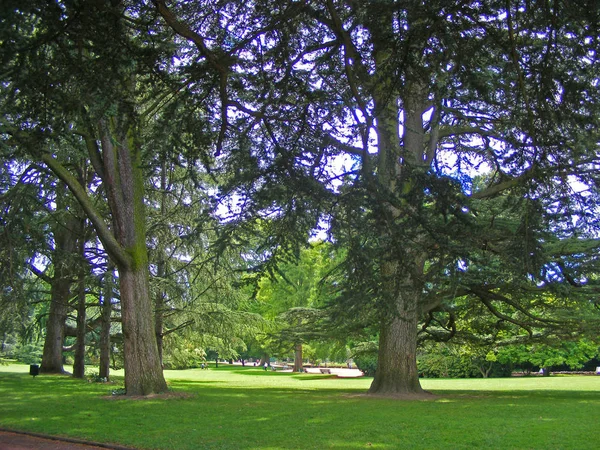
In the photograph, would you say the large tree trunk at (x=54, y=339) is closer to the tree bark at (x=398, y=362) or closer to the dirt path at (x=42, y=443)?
the tree bark at (x=398, y=362)

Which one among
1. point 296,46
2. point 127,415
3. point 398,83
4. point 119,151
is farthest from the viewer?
point 119,151

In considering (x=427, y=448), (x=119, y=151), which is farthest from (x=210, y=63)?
(x=119, y=151)

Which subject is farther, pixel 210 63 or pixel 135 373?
pixel 135 373

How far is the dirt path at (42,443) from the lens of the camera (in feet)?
26.8

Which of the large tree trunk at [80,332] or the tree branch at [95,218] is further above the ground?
the tree branch at [95,218]

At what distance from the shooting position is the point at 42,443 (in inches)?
335

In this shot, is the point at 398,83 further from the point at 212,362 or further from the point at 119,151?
the point at 212,362

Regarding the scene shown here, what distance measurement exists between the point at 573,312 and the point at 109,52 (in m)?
15.1

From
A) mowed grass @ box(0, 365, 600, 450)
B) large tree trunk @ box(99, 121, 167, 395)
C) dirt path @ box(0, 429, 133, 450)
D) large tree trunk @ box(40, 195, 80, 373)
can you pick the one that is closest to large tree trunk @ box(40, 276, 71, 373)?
large tree trunk @ box(40, 195, 80, 373)

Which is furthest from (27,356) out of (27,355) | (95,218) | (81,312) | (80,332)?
(95,218)

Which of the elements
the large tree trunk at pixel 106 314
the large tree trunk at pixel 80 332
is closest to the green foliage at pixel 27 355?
the large tree trunk at pixel 80 332

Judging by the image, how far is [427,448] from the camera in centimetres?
809

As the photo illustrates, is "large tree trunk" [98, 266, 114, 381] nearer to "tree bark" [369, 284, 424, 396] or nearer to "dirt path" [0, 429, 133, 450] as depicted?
"tree bark" [369, 284, 424, 396]

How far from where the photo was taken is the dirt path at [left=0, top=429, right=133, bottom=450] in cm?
816
